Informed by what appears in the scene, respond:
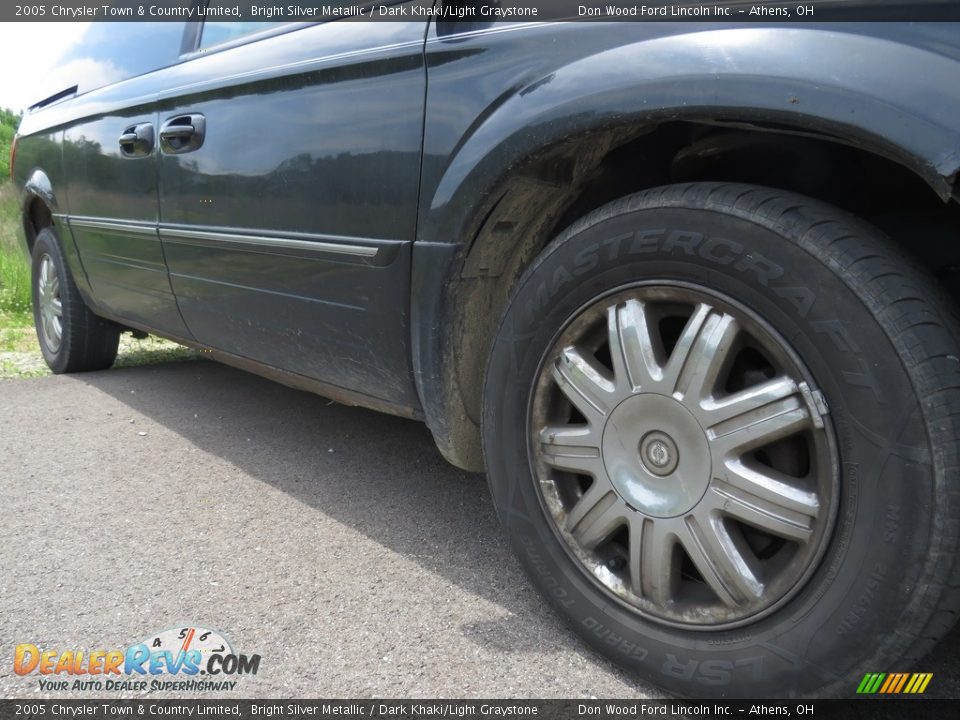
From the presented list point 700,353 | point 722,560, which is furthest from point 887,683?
point 700,353

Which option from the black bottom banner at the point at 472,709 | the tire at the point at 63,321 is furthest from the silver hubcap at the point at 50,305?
the black bottom banner at the point at 472,709

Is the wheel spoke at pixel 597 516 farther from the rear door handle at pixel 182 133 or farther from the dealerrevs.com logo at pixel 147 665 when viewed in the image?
the rear door handle at pixel 182 133

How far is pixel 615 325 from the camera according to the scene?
151 centimetres

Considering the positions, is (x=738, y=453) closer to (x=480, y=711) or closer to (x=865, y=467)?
(x=865, y=467)

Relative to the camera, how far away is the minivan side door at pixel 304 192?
1887mm

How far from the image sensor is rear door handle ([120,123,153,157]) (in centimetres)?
285

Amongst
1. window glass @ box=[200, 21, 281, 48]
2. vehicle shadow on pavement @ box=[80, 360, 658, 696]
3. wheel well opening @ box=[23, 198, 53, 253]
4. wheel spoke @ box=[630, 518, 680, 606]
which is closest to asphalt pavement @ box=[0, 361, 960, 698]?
vehicle shadow on pavement @ box=[80, 360, 658, 696]

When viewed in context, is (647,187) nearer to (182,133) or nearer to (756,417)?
(756,417)

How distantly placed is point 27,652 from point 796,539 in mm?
1675

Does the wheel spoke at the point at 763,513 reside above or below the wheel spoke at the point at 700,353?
below

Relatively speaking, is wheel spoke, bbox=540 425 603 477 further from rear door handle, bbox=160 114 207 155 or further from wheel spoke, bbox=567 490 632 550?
rear door handle, bbox=160 114 207 155

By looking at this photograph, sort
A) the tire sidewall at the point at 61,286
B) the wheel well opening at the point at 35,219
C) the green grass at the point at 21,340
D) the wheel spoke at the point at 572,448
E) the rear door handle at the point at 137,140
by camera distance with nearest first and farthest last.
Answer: the wheel spoke at the point at 572,448
the rear door handle at the point at 137,140
the tire sidewall at the point at 61,286
the wheel well opening at the point at 35,219
the green grass at the point at 21,340

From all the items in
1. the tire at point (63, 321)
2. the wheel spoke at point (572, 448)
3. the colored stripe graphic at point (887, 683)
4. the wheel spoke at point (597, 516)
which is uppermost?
the wheel spoke at point (572, 448)

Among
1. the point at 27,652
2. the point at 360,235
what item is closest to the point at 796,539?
the point at 360,235
